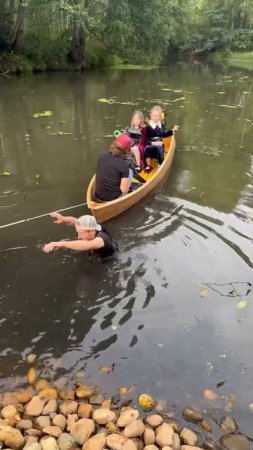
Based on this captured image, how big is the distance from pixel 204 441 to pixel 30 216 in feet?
16.6

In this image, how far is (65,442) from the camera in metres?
3.48

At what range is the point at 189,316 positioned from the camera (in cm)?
529

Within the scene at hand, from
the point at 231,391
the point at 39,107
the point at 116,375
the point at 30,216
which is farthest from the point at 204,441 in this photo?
the point at 39,107

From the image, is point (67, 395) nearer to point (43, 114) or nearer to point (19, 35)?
point (43, 114)

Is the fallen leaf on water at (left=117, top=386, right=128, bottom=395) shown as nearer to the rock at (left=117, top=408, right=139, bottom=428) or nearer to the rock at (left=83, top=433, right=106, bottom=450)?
the rock at (left=117, top=408, right=139, bottom=428)

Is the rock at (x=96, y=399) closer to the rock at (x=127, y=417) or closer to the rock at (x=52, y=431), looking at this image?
the rock at (x=127, y=417)

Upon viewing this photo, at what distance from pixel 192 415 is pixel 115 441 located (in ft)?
2.54

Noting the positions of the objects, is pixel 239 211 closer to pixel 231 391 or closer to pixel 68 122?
pixel 231 391

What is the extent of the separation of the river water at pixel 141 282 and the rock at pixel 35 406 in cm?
32

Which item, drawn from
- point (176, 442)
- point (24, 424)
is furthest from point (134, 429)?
point (24, 424)

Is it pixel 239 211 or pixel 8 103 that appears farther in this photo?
pixel 8 103

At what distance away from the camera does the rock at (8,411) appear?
3.72m

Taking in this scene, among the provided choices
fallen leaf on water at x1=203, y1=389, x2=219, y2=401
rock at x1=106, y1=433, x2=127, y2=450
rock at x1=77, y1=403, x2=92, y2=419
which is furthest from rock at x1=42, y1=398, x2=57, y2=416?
fallen leaf on water at x1=203, y1=389, x2=219, y2=401

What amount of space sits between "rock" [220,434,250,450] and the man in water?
2680mm
